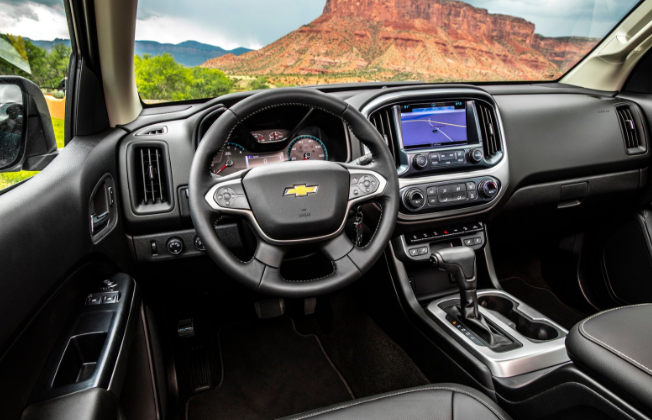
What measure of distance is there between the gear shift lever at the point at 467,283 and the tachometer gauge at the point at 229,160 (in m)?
0.92

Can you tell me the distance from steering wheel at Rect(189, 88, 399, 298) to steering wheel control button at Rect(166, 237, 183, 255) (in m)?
0.52

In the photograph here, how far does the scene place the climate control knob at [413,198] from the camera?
186cm

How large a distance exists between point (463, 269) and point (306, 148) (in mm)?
849

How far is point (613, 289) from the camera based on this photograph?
2.52m

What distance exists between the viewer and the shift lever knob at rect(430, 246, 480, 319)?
5.83 ft

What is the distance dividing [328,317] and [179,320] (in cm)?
80

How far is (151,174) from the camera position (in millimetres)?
1719

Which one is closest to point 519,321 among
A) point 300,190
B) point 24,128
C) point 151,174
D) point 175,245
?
point 300,190

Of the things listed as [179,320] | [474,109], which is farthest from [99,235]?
[474,109]

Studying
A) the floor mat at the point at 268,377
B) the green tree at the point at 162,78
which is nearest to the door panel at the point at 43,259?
the green tree at the point at 162,78

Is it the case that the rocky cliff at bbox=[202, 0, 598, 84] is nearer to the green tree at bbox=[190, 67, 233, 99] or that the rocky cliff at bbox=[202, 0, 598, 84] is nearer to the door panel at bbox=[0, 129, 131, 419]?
the green tree at bbox=[190, 67, 233, 99]

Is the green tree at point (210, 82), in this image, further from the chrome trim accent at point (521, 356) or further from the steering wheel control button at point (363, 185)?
the chrome trim accent at point (521, 356)

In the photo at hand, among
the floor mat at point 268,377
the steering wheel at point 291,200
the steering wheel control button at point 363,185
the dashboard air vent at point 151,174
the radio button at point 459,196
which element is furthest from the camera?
the floor mat at point 268,377

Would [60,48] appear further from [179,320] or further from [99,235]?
[179,320]
